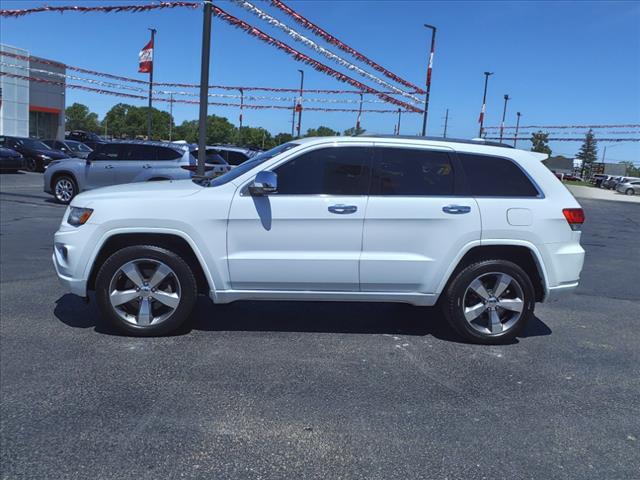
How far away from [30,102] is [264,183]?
4847 cm

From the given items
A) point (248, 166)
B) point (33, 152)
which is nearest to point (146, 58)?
point (33, 152)

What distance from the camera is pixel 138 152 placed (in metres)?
13.8

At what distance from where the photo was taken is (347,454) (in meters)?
3.10

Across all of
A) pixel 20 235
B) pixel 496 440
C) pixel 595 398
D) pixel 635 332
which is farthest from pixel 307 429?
pixel 20 235

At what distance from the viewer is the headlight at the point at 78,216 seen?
15.4 feet

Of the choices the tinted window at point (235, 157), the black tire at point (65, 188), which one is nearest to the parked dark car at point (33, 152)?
the tinted window at point (235, 157)

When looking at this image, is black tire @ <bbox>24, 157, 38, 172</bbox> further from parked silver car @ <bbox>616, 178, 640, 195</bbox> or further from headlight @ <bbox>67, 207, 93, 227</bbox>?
parked silver car @ <bbox>616, 178, 640, 195</bbox>

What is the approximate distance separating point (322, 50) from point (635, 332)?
7.50 metres

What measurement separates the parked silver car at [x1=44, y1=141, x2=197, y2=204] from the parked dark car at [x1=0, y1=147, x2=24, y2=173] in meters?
9.81

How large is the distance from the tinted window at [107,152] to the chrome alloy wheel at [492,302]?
11162mm

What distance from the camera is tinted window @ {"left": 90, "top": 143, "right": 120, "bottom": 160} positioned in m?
13.8

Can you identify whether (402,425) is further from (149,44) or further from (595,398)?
(149,44)

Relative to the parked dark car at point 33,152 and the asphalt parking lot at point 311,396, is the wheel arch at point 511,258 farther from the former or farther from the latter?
the parked dark car at point 33,152

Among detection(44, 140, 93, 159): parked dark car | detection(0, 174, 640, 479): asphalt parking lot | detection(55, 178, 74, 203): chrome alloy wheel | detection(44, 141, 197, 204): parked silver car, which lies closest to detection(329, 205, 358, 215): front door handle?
detection(0, 174, 640, 479): asphalt parking lot
